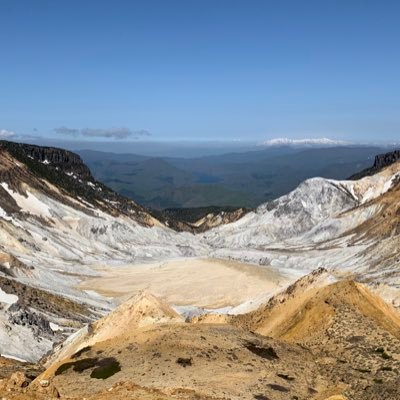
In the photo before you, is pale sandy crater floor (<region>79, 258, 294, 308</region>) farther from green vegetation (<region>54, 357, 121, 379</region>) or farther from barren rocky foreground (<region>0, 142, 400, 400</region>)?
green vegetation (<region>54, 357, 121, 379</region>)

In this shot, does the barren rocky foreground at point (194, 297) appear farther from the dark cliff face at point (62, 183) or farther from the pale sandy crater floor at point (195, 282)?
the dark cliff face at point (62, 183)

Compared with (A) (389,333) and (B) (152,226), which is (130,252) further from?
(A) (389,333)

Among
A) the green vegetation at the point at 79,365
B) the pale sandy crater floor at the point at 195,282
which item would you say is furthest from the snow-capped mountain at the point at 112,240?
the green vegetation at the point at 79,365

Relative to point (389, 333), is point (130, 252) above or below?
below

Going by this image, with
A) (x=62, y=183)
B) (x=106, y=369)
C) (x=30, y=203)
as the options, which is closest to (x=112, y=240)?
(x=30, y=203)

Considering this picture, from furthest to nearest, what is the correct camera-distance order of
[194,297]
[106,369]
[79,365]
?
[194,297], [79,365], [106,369]

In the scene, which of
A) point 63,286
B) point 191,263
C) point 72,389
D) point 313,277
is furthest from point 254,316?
point 191,263

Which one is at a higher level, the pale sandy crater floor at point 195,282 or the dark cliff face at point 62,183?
the dark cliff face at point 62,183

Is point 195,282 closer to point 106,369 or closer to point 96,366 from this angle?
point 96,366
